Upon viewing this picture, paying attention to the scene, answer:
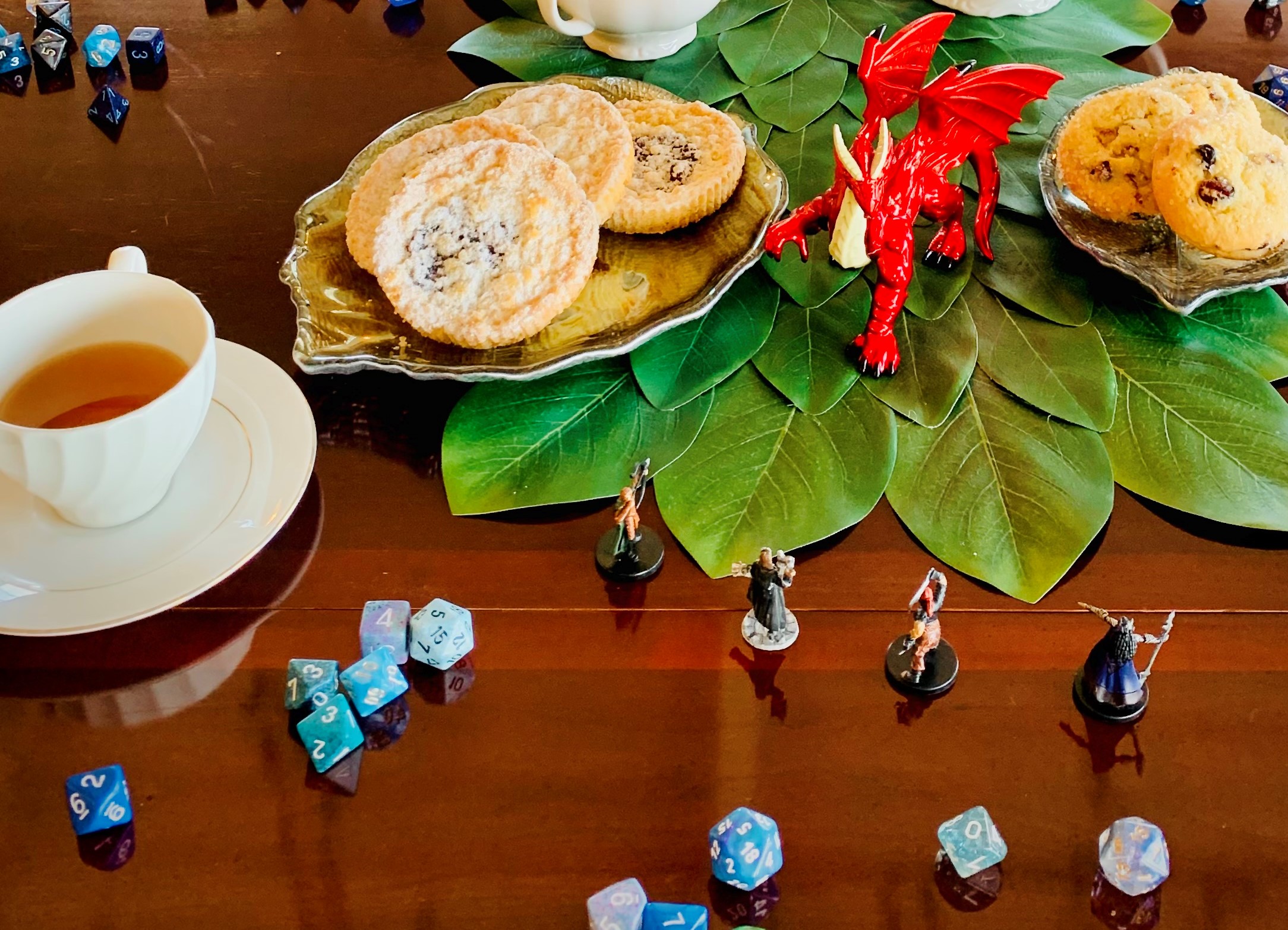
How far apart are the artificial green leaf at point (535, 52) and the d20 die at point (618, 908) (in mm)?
794

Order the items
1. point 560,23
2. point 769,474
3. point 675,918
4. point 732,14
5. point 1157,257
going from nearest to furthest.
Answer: point 675,918, point 769,474, point 1157,257, point 560,23, point 732,14

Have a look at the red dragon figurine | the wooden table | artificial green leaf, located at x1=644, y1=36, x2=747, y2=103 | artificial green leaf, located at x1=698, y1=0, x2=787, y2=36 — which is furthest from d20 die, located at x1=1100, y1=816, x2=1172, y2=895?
artificial green leaf, located at x1=698, y1=0, x2=787, y2=36

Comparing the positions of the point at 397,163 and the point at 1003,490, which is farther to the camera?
the point at 397,163

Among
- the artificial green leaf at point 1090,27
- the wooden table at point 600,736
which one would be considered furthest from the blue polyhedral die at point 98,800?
the artificial green leaf at point 1090,27

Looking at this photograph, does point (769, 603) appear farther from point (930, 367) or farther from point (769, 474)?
point (930, 367)

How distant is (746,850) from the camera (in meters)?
0.57

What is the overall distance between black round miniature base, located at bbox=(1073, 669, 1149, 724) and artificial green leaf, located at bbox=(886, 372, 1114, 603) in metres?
0.07

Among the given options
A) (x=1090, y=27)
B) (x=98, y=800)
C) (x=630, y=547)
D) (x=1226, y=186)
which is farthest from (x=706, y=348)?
(x=1090, y=27)

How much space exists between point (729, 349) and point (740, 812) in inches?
14.9

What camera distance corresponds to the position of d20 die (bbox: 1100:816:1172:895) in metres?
0.57

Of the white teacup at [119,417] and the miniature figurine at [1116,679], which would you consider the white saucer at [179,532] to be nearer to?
the white teacup at [119,417]

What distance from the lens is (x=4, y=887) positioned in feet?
1.90

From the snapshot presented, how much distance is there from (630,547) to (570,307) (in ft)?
0.71

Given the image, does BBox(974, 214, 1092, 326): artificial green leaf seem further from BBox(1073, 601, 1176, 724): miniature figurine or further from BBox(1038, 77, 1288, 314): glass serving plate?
BBox(1073, 601, 1176, 724): miniature figurine
